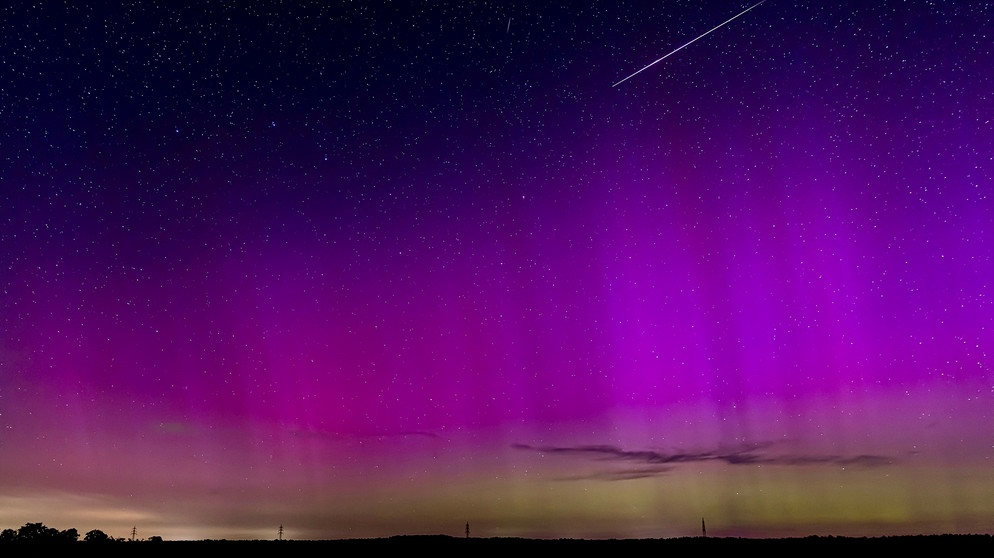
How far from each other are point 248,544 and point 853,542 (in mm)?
33152

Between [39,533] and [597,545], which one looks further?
[39,533]

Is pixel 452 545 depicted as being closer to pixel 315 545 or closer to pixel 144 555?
pixel 315 545

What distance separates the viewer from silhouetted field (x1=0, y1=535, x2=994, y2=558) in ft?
113

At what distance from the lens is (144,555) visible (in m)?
36.6

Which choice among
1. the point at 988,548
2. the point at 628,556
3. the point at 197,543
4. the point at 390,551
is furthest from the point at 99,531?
the point at 988,548

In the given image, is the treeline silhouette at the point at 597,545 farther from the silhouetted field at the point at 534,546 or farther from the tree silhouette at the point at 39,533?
the tree silhouette at the point at 39,533

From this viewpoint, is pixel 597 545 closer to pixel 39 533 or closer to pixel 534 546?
pixel 534 546

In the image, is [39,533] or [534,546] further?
[39,533]

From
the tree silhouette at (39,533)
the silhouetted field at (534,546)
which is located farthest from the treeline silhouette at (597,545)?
the tree silhouette at (39,533)

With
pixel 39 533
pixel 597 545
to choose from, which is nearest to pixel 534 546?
pixel 597 545

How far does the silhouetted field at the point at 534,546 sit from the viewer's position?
3431cm

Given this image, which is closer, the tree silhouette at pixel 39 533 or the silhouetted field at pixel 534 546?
the silhouetted field at pixel 534 546

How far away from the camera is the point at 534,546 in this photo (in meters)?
39.6

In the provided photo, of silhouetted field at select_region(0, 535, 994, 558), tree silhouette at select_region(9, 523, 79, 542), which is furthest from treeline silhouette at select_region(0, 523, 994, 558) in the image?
tree silhouette at select_region(9, 523, 79, 542)
